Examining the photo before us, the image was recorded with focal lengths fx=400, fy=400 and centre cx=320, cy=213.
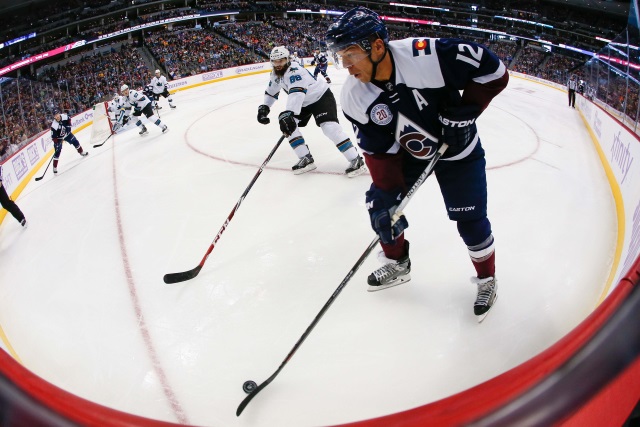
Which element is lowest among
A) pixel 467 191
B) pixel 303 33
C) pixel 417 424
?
pixel 303 33

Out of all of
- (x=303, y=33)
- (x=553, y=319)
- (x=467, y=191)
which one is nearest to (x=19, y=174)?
(x=467, y=191)

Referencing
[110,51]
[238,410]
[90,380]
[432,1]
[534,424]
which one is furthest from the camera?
[432,1]

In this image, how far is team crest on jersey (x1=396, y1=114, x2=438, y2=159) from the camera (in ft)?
6.33

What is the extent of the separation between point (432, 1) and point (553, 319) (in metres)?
32.6

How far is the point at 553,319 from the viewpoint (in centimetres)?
215

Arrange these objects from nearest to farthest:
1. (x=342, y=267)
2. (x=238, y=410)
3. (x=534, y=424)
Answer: (x=534, y=424)
(x=238, y=410)
(x=342, y=267)

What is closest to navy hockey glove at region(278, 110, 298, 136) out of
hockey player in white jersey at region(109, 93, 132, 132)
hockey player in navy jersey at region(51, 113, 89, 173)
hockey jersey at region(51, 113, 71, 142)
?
hockey player in navy jersey at region(51, 113, 89, 173)

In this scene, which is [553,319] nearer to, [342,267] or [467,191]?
[467,191]

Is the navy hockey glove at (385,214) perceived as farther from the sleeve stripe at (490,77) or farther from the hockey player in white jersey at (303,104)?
the hockey player in white jersey at (303,104)

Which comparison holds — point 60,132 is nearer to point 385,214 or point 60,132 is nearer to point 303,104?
point 303,104

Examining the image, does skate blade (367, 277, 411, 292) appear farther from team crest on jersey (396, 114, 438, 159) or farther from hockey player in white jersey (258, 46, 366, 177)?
hockey player in white jersey (258, 46, 366, 177)

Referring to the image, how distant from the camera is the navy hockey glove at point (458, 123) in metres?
1.79

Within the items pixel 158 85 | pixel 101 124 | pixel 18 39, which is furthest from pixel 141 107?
pixel 18 39

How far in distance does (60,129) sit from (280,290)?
5.67 m
